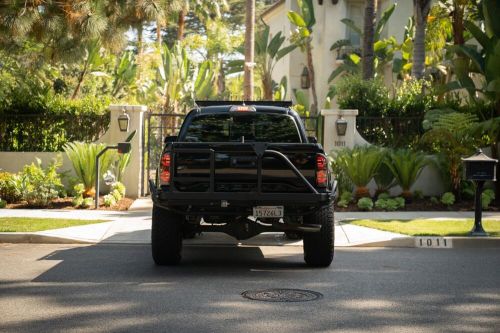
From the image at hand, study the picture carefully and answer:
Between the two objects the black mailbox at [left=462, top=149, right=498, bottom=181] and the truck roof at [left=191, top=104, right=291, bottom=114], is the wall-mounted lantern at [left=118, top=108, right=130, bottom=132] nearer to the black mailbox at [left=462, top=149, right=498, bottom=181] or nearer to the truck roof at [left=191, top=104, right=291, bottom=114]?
the truck roof at [left=191, top=104, right=291, bottom=114]

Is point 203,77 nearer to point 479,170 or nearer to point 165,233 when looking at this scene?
point 479,170

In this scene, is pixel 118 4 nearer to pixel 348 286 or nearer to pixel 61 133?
pixel 61 133

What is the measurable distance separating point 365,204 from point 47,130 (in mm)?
7850

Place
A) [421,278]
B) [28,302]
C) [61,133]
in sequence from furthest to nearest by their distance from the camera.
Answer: [61,133], [421,278], [28,302]

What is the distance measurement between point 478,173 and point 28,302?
8.15 metres

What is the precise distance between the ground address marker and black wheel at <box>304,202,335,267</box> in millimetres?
3066

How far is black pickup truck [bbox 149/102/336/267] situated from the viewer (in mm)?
10266

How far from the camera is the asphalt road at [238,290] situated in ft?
24.5

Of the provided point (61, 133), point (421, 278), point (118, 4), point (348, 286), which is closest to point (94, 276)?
point (348, 286)

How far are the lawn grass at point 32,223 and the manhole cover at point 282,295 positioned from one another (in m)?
6.04

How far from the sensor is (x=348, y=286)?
9547mm

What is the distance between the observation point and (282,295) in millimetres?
8859

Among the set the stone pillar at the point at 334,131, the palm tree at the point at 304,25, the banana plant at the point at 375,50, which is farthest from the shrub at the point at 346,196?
the banana plant at the point at 375,50

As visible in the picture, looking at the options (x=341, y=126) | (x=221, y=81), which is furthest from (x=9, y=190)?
(x=221, y=81)
